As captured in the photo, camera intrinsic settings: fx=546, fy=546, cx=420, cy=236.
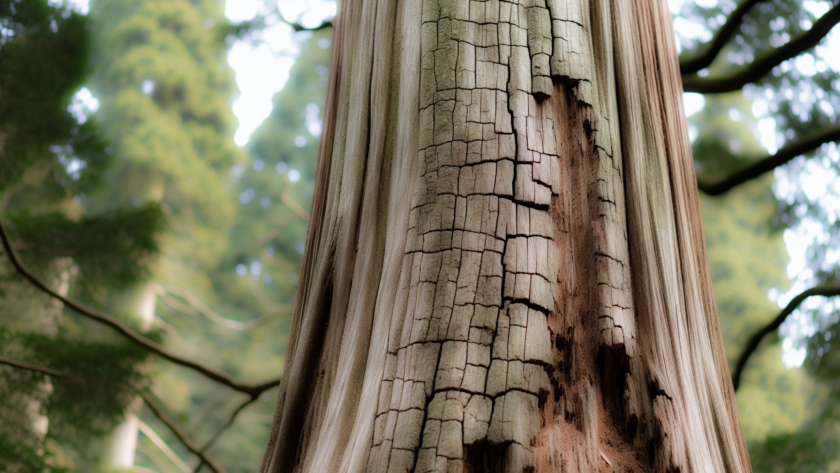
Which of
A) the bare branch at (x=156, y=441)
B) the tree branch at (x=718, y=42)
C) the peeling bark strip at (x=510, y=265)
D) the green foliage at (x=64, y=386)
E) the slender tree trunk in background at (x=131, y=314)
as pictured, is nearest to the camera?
the peeling bark strip at (x=510, y=265)

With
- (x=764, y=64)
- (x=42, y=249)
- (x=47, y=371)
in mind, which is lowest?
(x=47, y=371)

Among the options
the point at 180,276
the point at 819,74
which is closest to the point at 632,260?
the point at 819,74

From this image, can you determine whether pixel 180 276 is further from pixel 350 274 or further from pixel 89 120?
pixel 350 274

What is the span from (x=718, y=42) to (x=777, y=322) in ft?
3.35

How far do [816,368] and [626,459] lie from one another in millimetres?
1813

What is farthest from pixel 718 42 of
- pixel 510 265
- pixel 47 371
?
pixel 47 371

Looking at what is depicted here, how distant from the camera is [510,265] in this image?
1.63ft

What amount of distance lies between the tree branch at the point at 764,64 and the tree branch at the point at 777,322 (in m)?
0.75

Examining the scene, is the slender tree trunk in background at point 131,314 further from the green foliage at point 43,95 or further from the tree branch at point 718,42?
the tree branch at point 718,42

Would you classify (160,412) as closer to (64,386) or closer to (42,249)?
(64,386)

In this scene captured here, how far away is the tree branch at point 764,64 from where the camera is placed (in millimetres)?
1692

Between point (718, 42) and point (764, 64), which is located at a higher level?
point (718, 42)

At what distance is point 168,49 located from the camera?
483 cm

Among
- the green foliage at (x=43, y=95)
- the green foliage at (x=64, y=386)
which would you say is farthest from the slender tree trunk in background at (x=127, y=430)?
the green foliage at (x=64, y=386)
